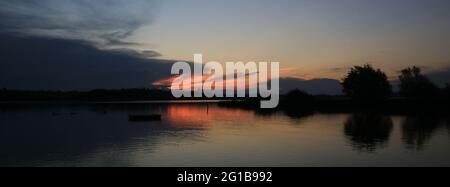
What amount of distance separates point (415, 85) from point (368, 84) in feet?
51.9

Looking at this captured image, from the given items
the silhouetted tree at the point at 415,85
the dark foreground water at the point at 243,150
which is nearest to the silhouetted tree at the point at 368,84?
the silhouetted tree at the point at 415,85

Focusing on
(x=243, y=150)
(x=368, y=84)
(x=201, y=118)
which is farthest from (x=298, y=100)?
(x=243, y=150)

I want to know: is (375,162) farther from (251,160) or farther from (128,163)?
(128,163)

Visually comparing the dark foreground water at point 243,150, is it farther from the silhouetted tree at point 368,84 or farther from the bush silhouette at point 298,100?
the bush silhouette at point 298,100

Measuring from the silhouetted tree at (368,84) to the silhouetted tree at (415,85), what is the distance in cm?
730

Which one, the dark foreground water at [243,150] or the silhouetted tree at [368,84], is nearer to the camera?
the dark foreground water at [243,150]

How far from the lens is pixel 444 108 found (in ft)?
317

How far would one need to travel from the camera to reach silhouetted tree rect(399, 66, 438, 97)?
11119 cm

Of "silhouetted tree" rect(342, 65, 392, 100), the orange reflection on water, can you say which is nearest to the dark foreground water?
the orange reflection on water

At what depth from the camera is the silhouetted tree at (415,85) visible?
111 metres

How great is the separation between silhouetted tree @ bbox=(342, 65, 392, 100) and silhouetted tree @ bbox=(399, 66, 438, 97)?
730cm

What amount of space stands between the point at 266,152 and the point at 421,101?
90450 millimetres

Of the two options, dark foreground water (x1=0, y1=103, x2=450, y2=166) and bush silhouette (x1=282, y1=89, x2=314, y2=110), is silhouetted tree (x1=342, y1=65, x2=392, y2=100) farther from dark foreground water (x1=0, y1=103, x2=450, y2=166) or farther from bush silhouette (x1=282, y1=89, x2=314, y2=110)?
dark foreground water (x1=0, y1=103, x2=450, y2=166)
